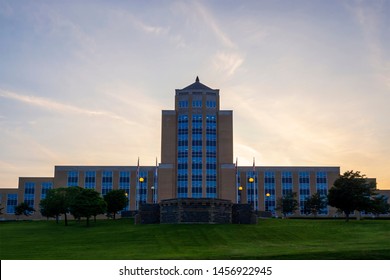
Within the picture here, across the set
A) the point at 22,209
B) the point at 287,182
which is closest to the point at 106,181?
the point at 22,209

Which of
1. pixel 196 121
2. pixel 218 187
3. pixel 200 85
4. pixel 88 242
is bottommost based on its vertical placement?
pixel 88 242

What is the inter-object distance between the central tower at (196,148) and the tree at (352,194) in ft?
143

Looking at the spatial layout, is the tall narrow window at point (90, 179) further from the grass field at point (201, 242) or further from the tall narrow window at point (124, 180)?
the grass field at point (201, 242)

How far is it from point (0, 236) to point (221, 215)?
3098 centimetres

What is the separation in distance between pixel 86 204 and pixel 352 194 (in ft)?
138

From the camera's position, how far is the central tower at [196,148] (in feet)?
401

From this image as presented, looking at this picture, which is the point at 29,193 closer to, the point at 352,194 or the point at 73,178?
the point at 73,178

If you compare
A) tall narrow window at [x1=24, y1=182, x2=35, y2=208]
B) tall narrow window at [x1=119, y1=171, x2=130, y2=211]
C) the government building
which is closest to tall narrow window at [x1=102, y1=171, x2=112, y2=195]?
the government building

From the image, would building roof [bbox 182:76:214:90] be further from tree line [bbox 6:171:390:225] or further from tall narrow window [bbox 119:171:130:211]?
tree line [bbox 6:171:390:225]

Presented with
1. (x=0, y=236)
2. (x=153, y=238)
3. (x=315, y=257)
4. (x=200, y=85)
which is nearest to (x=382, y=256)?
(x=315, y=257)

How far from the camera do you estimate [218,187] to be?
123 meters

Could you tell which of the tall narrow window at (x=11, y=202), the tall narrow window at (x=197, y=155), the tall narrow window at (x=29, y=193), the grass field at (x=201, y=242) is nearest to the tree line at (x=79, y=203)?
the grass field at (x=201, y=242)

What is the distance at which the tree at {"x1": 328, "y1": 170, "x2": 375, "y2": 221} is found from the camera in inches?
3073
